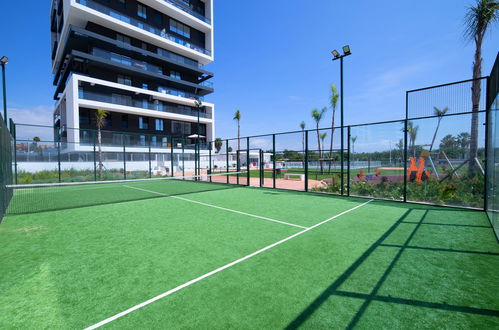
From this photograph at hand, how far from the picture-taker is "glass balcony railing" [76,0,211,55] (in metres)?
28.8

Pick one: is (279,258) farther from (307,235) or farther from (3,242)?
(3,242)

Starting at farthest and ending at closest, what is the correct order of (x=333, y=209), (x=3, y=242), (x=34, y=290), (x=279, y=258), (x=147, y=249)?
(x=333, y=209), (x=3, y=242), (x=147, y=249), (x=279, y=258), (x=34, y=290)

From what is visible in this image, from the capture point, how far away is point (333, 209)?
7.77 meters

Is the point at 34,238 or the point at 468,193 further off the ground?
the point at 468,193

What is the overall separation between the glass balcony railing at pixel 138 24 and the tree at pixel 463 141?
39707 millimetres

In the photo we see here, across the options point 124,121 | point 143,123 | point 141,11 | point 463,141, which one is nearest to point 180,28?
point 141,11

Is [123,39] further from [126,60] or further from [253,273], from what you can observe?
[253,273]

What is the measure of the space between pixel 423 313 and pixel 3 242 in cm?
775

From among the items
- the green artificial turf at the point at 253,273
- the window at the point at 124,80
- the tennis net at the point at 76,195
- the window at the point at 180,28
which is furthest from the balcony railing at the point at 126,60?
the green artificial turf at the point at 253,273

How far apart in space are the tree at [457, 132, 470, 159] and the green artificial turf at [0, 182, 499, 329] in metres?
2.96

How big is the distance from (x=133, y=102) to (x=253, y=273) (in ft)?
120

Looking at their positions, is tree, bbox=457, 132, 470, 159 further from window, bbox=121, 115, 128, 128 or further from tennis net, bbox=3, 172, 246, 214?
window, bbox=121, 115, 128, 128

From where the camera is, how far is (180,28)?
1604 inches

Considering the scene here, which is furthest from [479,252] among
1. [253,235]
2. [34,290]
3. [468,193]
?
[34,290]
